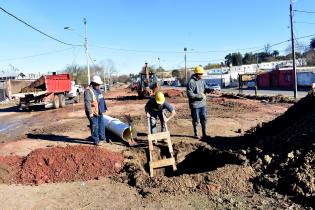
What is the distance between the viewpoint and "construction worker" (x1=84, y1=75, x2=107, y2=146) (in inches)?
392

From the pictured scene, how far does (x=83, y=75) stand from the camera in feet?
306

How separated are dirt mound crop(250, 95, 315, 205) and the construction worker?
4.20 metres

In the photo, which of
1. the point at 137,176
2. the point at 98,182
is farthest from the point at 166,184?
the point at 98,182

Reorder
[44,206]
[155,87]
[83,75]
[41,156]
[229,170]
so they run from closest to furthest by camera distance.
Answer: [44,206] → [229,170] → [41,156] → [155,87] → [83,75]

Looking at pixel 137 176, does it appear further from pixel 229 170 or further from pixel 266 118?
pixel 266 118

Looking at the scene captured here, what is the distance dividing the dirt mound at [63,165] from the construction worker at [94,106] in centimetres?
95

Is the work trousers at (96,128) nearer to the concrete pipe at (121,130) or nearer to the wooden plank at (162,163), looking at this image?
the concrete pipe at (121,130)

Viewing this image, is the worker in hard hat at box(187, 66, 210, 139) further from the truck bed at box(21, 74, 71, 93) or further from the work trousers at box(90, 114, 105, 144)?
the truck bed at box(21, 74, 71, 93)

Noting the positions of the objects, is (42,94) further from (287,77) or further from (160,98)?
(287,77)

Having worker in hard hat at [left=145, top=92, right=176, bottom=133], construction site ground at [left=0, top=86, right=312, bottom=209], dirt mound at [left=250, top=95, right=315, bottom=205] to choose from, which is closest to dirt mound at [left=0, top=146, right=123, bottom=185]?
construction site ground at [left=0, top=86, right=312, bottom=209]

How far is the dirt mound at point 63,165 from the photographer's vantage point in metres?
7.89

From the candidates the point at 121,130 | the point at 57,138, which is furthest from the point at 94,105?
the point at 57,138

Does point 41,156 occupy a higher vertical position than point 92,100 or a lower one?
lower

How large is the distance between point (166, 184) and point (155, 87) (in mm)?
22889
